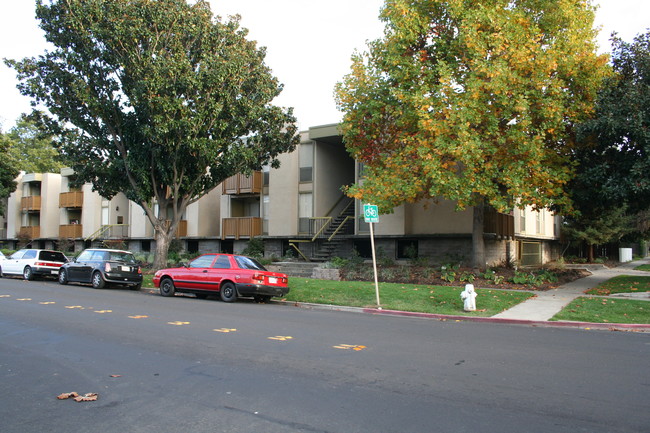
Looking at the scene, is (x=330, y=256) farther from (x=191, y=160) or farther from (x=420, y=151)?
(x=420, y=151)

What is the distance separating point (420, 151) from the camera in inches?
679

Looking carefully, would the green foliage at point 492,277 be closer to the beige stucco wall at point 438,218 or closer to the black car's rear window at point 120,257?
the beige stucco wall at point 438,218

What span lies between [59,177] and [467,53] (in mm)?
39348

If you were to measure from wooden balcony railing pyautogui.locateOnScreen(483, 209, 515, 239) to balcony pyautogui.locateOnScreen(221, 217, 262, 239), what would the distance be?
12.8 metres

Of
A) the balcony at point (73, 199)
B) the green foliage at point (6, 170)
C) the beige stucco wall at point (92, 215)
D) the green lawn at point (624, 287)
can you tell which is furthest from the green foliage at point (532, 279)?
the green foliage at point (6, 170)

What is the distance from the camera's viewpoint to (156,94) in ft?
64.2

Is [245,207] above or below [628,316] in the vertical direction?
above

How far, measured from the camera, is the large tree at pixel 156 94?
64.7 feet

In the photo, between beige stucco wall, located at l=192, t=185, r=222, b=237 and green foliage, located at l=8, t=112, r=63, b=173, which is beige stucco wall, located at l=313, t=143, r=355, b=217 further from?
green foliage, located at l=8, t=112, r=63, b=173

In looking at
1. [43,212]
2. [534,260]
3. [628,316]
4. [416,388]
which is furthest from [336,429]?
[43,212]

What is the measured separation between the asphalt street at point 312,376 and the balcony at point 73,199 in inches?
1275

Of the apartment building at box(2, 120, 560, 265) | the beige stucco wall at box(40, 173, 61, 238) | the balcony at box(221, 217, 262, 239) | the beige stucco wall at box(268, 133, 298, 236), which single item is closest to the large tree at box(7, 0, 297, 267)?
the apartment building at box(2, 120, 560, 265)

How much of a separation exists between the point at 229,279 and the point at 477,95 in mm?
9803

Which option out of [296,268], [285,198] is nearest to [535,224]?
[285,198]
